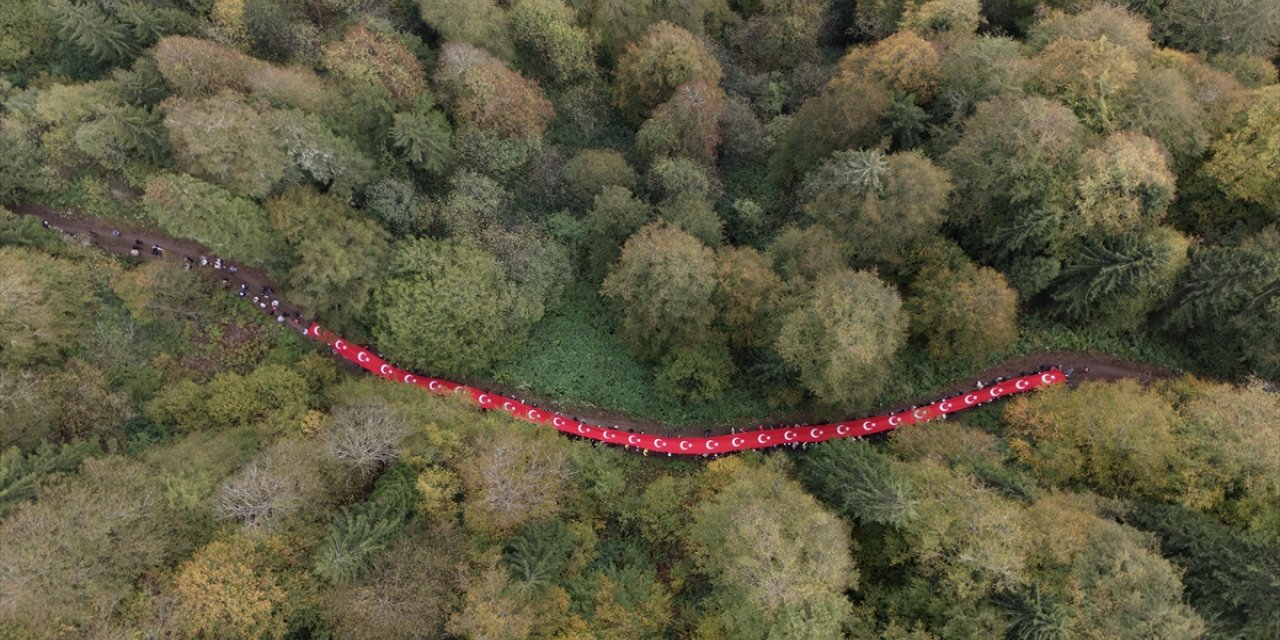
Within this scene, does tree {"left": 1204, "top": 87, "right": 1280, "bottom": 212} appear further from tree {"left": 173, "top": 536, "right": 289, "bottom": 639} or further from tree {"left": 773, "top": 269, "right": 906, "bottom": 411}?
tree {"left": 173, "top": 536, "right": 289, "bottom": 639}

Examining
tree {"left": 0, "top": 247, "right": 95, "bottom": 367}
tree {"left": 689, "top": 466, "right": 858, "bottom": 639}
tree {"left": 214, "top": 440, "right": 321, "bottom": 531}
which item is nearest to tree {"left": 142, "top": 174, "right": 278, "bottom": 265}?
tree {"left": 0, "top": 247, "right": 95, "bottom": 367}

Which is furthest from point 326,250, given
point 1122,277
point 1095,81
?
point 1095,81

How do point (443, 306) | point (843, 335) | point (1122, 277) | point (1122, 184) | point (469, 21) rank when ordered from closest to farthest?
point (843, 335) → point (1122, 184) → point (1122, 277) → point (443, 306) → point (469, 21)

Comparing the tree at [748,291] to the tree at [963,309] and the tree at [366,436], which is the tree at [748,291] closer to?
the tree at [963,309]

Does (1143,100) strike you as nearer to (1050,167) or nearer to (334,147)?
(1050,167)

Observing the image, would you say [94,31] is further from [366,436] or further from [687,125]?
[687,125]

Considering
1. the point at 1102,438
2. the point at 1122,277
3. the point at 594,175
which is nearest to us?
the point at 1102,438

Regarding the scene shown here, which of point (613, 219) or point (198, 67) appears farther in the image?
point (613, 219)
